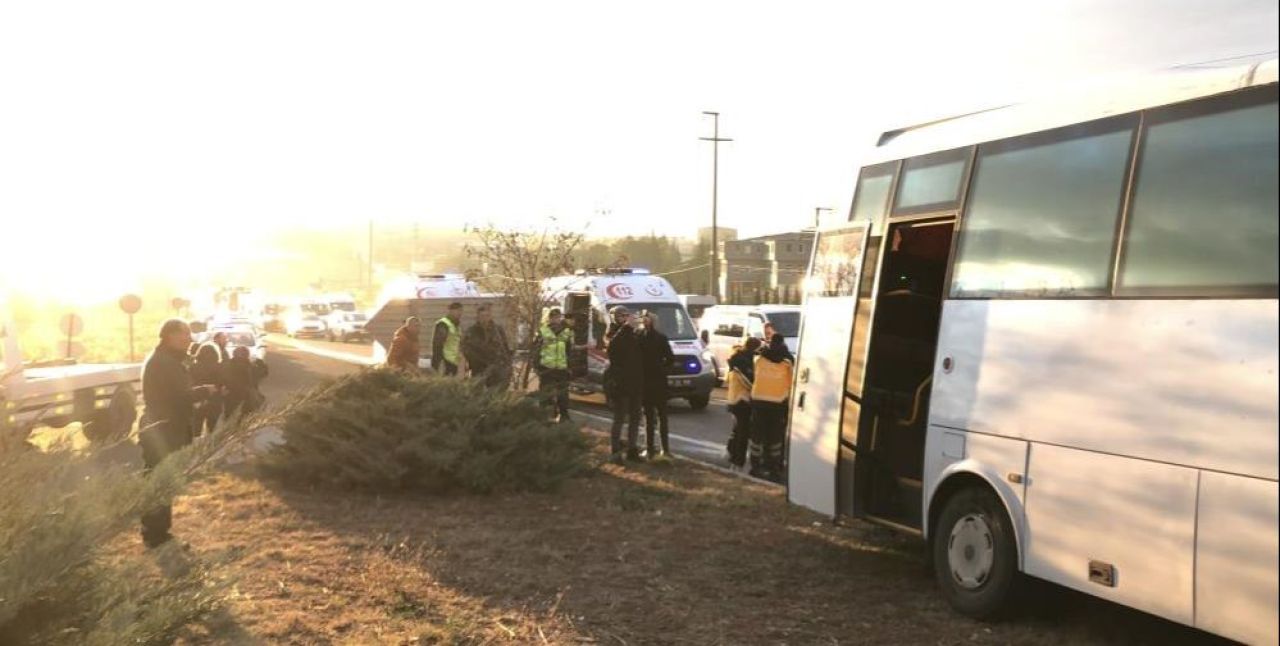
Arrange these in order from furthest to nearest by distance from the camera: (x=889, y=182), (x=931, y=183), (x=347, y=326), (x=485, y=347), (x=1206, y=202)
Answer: (x=347, y=326) → (x=485, y=347) → (x=889, y=182) → (x=931, y=183) → (x=1206, y=202)

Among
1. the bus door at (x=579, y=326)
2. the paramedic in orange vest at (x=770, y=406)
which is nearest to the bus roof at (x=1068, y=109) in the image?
the paramedic in orange vest at (x=770, y=406)

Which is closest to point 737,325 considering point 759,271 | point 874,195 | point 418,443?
point 418,443

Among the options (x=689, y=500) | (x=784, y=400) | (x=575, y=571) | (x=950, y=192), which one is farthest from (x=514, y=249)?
(x=950, y=192)

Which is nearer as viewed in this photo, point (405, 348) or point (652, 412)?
point (652, 412)

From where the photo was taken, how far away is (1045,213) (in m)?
5.37

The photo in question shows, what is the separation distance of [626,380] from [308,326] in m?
48.7

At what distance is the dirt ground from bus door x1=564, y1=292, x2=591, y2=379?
374 inches

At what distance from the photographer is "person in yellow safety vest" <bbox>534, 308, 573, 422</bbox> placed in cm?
1341

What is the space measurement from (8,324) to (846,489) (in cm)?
995

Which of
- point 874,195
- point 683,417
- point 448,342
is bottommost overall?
point 683,417

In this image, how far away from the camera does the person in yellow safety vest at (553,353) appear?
13.4 metres

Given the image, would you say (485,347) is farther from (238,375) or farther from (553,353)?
(238,375)

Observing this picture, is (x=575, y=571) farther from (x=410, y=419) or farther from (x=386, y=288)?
(x=386, y=288)

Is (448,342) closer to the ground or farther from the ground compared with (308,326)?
farther from the ground
